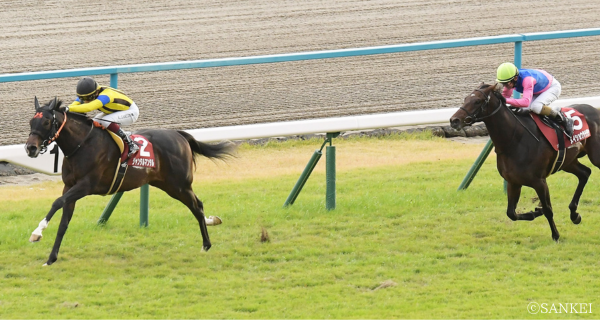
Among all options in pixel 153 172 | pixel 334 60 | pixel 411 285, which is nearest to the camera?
pixel 411 285

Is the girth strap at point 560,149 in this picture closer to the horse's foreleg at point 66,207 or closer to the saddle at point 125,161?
the saddle at point 125,161

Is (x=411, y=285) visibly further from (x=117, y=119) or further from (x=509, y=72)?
(x=117, y=119)

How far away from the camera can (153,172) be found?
24.9 ft

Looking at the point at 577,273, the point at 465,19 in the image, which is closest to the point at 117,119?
the point at 577,273

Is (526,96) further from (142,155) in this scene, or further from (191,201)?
(142,155)

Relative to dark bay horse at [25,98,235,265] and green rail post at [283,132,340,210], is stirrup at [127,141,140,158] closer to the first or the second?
dark bay horse at [25,98,235,265]

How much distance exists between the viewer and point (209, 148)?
822cm

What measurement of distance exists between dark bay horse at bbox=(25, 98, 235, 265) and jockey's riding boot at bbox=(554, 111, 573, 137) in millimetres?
3203

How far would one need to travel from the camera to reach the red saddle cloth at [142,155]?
741cm

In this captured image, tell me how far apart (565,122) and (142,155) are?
364 centimetres

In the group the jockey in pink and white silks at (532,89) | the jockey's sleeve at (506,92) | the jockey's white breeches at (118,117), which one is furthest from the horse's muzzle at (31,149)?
the jockey's sleeve at (506,92)

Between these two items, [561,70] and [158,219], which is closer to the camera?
[158,219]

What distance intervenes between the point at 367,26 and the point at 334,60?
183 cm

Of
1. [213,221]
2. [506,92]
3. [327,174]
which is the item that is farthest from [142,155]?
[506,92]
